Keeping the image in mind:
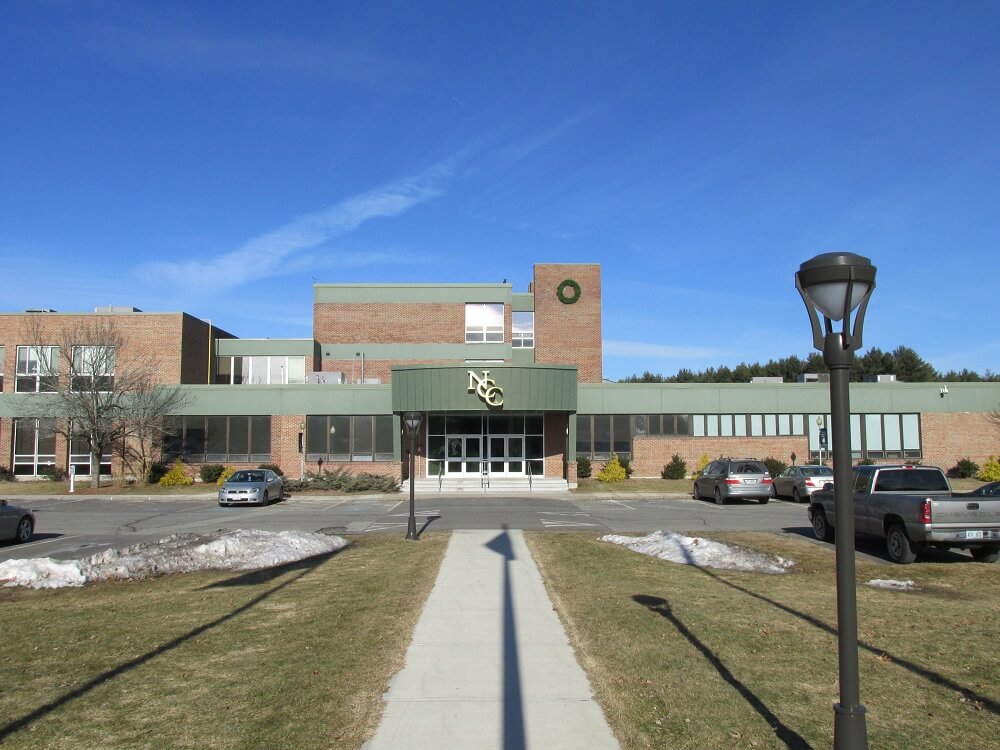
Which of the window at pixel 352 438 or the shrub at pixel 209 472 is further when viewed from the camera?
the window at pixel 352 438

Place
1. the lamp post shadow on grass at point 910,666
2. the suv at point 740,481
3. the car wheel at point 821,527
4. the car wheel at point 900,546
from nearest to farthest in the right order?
1. the lamp post shadow on grass at point 910,666
2. the car wheel at point 900,546
3. the car wheel at point 821,527
4. the suv at point 740,481

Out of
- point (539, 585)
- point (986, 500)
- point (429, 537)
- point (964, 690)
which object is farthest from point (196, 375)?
point (964, 690)

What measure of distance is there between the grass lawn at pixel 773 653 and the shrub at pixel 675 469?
89.4ft

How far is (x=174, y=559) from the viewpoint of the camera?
13383mm

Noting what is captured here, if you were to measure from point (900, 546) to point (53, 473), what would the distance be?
126 feet

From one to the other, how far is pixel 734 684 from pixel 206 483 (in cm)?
3563

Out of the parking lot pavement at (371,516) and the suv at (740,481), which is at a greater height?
the suv at (740,481)

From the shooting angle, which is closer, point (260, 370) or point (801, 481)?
point (801, 481)

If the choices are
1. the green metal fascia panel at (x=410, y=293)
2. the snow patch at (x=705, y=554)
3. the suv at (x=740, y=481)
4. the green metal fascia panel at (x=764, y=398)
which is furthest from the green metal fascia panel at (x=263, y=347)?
the snow patch at (x=705, y=554)

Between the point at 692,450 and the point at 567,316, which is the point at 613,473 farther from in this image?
the point at 567,316

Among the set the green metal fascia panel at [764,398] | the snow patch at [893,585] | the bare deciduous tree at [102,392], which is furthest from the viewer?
the green metal fascia panel at [764,398]

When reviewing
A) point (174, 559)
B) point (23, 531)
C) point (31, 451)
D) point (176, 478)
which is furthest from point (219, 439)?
point (174, 559)

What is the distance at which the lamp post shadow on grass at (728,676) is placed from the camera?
5.39 metres

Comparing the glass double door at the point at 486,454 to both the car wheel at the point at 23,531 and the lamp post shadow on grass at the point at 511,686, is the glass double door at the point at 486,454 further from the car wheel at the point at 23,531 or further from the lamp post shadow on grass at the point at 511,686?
the lamp post shadow on grass at the point at 511,686
